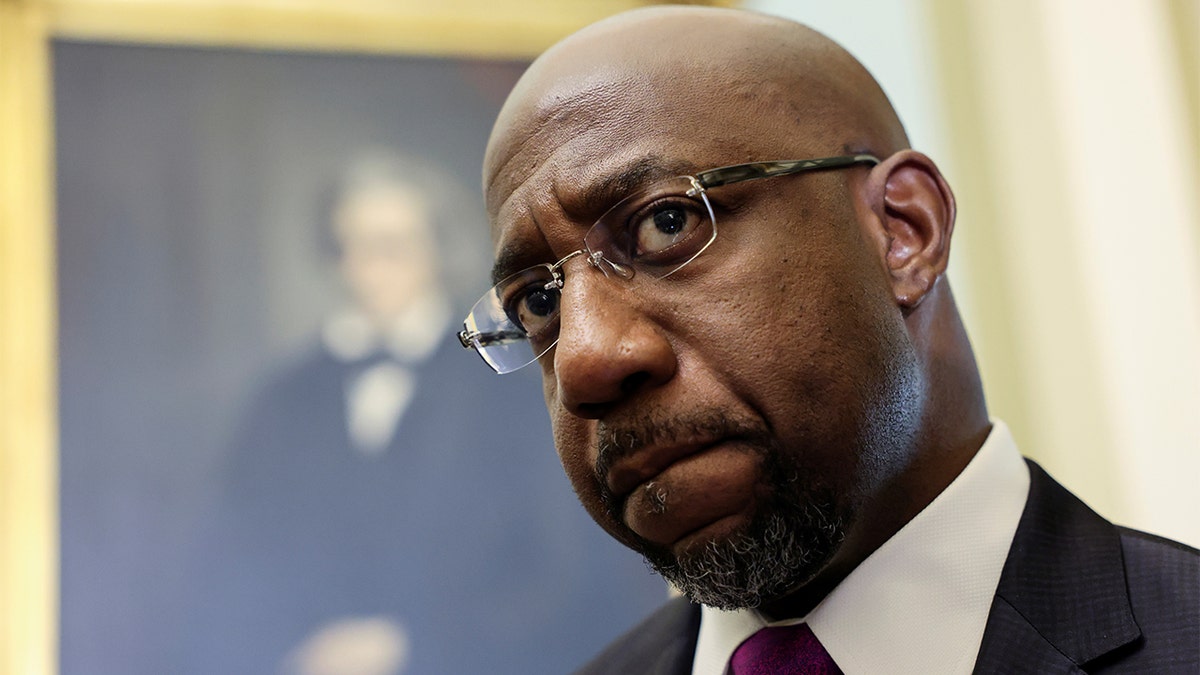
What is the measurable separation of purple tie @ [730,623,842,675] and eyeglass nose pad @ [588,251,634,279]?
535 mm

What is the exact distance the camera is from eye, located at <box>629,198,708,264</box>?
4.38 ft

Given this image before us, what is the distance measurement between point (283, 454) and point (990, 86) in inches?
77.3

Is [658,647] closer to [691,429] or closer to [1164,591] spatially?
[691,429]

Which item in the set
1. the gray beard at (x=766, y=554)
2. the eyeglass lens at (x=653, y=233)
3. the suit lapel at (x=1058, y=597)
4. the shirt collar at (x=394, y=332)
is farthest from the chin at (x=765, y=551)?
the shirt collar at (x=394, y=332)

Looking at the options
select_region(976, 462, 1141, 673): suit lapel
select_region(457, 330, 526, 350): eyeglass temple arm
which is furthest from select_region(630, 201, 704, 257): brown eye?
select_region(976, 462, 1141, 673): suit lapel

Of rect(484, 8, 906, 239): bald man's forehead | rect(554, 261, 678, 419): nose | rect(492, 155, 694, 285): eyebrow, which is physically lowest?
rect(554, 261, 678, 419): nose

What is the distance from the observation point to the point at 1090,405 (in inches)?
82.5

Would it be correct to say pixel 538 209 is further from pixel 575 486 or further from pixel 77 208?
pixel 77 208

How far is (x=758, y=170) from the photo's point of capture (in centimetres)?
134

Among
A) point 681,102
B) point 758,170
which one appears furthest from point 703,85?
point 758,170

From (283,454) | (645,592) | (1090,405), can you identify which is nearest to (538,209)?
(1090,405)

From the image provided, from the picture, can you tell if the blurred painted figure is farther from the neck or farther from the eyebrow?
the eyebrow

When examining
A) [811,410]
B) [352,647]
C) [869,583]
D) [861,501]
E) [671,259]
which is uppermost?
[671,259]

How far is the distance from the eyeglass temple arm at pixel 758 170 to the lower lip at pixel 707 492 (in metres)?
0.33
